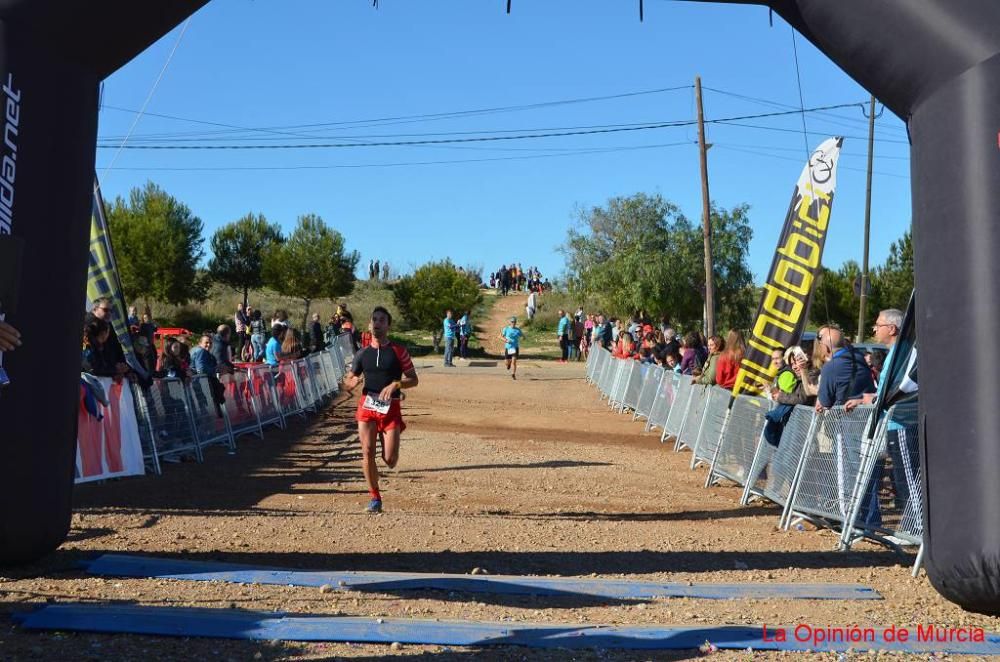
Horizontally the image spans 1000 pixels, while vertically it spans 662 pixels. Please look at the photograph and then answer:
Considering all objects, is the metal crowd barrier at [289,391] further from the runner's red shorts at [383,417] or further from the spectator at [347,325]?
the runner's red shorts at [383,417]

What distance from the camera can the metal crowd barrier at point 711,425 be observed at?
38.3 ft

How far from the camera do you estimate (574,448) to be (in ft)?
48.1

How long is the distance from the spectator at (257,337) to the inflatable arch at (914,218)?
60.2 feet

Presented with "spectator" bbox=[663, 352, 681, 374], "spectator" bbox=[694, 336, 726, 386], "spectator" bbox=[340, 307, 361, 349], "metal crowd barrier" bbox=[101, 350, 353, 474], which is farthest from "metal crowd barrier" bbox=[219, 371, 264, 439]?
"spectator" bbox=[340, 307, 361, 349]

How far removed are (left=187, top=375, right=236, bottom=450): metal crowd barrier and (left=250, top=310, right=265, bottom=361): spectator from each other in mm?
10323

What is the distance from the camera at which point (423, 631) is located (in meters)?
5.01

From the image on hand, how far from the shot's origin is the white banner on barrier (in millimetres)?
9695

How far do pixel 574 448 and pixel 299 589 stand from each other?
9082 mm

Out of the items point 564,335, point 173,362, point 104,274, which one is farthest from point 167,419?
point 564,335

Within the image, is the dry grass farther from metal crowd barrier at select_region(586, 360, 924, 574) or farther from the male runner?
the male runner

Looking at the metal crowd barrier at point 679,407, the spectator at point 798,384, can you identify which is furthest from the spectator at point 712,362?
the spectator at point 798,384

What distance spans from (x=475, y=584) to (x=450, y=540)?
1.62m

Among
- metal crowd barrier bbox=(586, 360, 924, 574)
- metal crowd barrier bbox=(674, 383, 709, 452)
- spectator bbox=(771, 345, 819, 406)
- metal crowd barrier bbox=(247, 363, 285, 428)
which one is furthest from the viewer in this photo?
metal crowd barrier bbox=(247, 363, 285, 428)

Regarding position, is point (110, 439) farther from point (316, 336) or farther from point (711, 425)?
point (316, 336)
